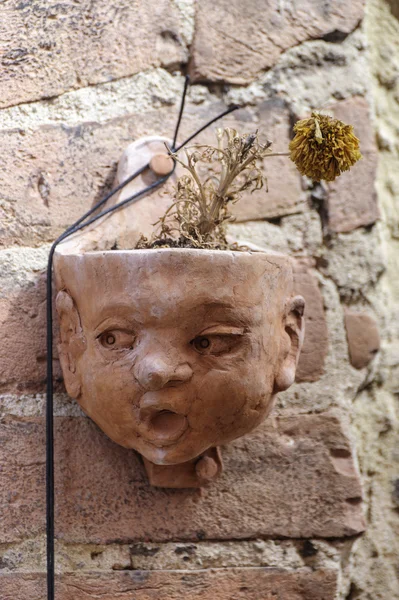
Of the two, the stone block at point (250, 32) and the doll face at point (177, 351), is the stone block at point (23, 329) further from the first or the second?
the stone block at point (250, 32)

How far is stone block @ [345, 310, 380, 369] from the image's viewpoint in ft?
4.23

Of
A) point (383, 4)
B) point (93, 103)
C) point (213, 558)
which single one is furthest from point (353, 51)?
point (213, 558)

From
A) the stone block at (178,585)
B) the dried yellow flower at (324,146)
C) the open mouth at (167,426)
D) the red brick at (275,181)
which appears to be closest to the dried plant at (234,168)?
the dried yellow flower at (324,146)

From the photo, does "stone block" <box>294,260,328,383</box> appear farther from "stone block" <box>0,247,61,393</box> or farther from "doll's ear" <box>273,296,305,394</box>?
"stone block" <box>0,247,61,393</box>

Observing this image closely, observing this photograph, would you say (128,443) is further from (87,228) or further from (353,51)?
(353,51)

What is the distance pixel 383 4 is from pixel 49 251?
2.56 feet

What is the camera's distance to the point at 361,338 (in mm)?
1296

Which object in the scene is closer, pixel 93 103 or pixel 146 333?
pixel 146 333

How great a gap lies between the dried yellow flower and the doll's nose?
11.1 inches

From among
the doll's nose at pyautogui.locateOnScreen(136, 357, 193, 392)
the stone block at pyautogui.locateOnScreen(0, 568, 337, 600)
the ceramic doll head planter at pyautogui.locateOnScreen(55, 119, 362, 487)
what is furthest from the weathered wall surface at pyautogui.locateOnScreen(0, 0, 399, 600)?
the doll's nose at pyautogui.locateOnScreen(136, 357, 193, 392)

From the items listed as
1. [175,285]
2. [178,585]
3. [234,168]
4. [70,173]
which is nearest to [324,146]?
[234,168]

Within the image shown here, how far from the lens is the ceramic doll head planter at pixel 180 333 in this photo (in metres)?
0.97

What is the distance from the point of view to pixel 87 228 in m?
1.18

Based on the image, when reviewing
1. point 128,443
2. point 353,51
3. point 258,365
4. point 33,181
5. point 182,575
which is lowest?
point 182,575
